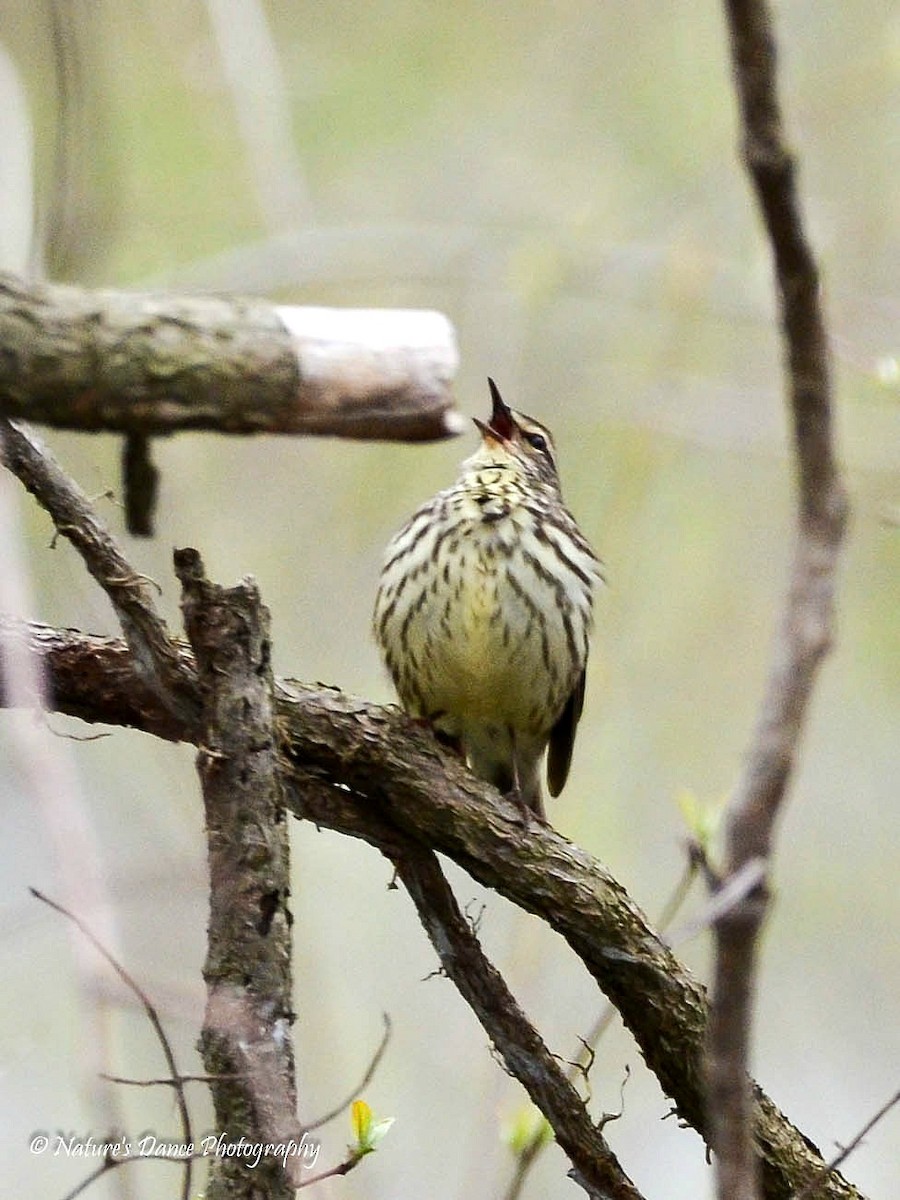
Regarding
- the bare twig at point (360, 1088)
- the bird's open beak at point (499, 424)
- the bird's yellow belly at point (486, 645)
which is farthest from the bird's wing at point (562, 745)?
the bare twig at point (360, 1088)

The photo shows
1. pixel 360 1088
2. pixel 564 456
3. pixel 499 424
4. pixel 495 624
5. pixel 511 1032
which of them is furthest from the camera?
pixel 564 456

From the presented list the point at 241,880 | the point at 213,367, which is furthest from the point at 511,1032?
the point at 213,367

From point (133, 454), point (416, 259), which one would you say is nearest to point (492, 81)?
point (416, 259)

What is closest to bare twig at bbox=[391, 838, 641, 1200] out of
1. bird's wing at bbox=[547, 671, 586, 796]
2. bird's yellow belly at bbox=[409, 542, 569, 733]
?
bird's yellow belly at bbox=[409, 542, 569, 733]

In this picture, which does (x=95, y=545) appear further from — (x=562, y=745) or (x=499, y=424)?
(x=499, y=424)

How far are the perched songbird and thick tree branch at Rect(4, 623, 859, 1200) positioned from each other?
1.04m

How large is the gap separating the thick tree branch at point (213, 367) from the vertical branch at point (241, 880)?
0.59m

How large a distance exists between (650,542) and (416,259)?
6.00 feet

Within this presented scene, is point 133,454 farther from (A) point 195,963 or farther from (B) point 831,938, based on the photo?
(B) point 831,938

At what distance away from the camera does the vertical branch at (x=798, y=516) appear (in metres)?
1.78

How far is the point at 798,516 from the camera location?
1.87m

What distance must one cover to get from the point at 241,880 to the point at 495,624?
72.9 inches

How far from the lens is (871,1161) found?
25.1ft

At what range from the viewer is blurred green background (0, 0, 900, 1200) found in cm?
679
